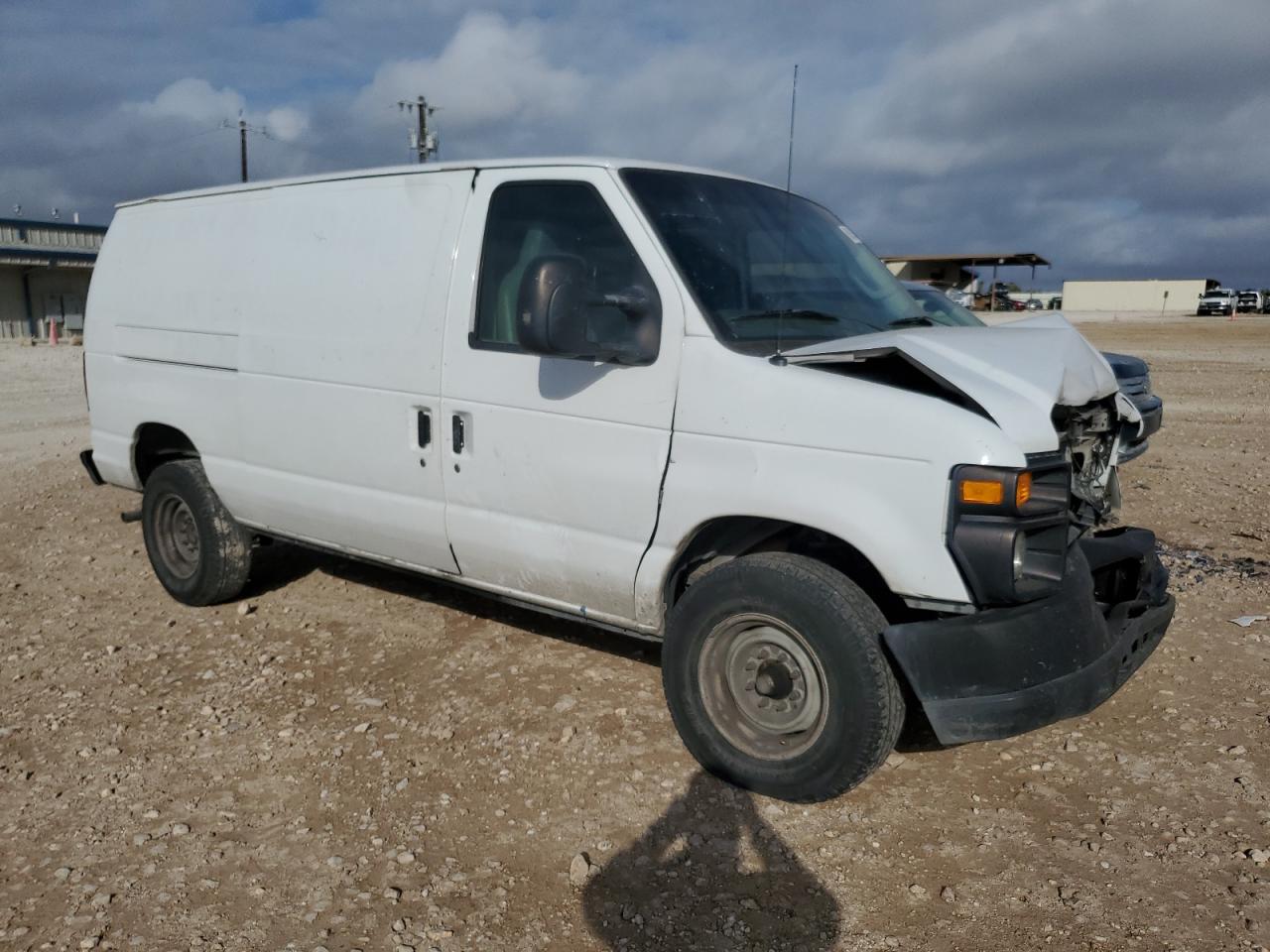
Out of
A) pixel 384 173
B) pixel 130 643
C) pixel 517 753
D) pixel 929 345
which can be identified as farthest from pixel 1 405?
pixel 929 345

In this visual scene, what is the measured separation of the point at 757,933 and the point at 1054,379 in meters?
1.99

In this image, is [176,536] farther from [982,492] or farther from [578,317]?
[982,492]

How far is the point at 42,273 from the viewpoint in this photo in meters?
39.9

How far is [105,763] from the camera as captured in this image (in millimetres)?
4098

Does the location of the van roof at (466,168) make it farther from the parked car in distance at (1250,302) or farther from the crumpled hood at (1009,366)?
the parked car in distance at (1250,302)

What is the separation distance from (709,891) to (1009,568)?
137cm

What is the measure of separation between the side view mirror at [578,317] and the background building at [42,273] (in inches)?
1585

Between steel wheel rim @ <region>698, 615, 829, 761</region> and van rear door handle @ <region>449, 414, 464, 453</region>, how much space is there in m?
1.40

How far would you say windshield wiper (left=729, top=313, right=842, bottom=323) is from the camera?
12.7 ft

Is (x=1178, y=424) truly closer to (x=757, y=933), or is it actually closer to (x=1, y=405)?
(x=757, y=933)

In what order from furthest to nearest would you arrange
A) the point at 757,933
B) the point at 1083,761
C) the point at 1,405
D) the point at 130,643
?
the point at 1,405, the point at 130,643, the point at 1083,761, the point at 757,933

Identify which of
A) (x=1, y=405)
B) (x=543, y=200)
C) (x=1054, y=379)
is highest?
(x=543, y=200)

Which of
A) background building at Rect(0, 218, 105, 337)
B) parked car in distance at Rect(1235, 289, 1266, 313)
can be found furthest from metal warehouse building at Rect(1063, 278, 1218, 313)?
background building at Rect(0, 218, 105, 337)

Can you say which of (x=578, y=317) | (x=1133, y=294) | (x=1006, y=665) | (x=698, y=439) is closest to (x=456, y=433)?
(x=578, y=317)
